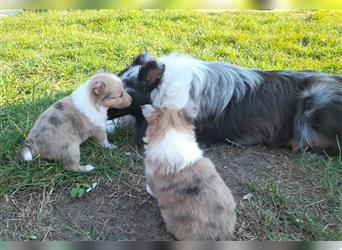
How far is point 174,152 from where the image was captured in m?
2.53

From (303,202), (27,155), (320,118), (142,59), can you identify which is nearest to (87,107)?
(27,155)

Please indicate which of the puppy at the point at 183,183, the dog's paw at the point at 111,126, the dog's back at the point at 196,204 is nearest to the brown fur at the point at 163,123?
the puppy at the point at 183,183

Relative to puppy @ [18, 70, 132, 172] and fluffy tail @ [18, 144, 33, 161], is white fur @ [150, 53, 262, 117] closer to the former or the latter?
puppy @ [18, 70, 132, 172]

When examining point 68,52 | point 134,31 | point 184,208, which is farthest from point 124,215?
point 134,31

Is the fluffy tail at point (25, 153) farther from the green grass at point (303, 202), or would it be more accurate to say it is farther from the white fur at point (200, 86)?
Answer: the green grass at point (303, 202)

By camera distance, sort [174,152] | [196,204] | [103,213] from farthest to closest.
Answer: [103,213] → [174,152] → [196,204]

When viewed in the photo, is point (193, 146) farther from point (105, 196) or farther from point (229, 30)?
point (229, 30)

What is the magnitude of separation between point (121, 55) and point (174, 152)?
317cm

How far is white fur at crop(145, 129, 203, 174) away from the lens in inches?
99.2

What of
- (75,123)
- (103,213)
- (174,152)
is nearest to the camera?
(174,152)

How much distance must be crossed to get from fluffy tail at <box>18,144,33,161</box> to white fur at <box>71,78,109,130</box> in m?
0.47

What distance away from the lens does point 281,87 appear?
3.79 m

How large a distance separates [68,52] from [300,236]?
12.3 feet

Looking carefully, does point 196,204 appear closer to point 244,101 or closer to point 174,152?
point 174,152
